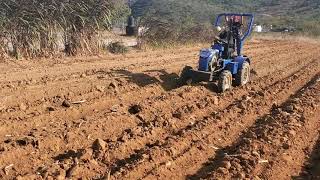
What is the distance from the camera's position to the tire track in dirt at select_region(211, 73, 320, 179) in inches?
248

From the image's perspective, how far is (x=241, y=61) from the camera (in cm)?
1212

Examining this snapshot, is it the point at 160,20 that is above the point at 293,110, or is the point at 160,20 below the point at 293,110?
above

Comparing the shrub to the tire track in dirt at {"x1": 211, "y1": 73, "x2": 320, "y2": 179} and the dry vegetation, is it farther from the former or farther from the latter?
the tire track in dirt at {"x1": 211, "y1": 73, "x2": 320, "y2": 179}

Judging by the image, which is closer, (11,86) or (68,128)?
(68,128)

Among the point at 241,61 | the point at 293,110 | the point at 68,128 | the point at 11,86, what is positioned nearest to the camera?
the point at 68,128

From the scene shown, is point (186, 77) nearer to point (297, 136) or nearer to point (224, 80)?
point (224, 80)

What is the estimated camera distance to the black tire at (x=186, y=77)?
11.9 metres

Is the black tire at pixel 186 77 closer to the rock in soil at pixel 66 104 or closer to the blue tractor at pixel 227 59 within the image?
the blue tractor at pixel 227 59

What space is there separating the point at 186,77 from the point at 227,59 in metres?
1.11

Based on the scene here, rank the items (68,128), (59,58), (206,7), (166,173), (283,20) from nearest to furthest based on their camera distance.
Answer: (166,173), (68,128), (59,58), (283,20), (206,7)

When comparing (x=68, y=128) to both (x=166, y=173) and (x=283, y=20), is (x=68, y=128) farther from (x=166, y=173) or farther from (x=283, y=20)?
(x=283, y=20)

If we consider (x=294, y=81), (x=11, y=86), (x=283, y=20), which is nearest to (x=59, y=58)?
(x=11, y=86)

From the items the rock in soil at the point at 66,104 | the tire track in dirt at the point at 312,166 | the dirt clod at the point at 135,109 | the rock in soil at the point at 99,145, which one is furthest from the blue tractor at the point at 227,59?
the rock in soil at the point at 99,145

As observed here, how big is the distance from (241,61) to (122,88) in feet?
10.3
